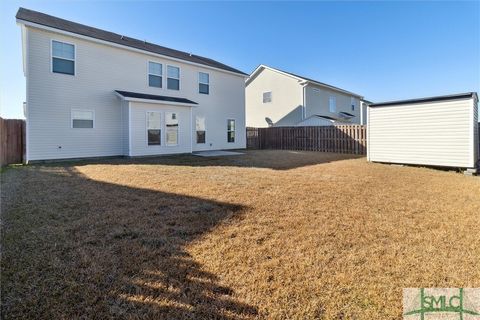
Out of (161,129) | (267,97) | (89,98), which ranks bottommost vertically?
(161,129)

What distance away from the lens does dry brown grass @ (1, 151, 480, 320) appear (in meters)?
2.16

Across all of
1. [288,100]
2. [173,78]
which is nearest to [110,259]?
[173,78]

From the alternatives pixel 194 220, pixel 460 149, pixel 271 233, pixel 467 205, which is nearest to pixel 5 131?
pixel 194 220

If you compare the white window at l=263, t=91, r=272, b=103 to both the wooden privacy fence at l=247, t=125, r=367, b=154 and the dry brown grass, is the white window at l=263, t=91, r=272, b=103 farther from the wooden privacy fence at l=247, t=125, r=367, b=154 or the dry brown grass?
the dry brown grass

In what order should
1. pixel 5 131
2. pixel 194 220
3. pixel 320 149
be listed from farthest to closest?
pixel 320 149 < pixel 5 131 < pixel 194 220

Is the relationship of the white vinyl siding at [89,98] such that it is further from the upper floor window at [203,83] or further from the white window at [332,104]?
the white window at [332,104]

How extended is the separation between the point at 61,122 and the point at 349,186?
1192cm

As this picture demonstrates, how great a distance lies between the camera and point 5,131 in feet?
35.9

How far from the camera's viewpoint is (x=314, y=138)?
1867 cm

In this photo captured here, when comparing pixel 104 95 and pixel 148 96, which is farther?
pixel 148 96

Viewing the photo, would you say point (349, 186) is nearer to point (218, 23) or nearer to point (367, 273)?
point (367, 273)

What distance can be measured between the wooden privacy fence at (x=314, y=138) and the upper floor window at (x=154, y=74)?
8996mm

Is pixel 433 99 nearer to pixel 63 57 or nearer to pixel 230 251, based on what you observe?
pixel 230 251

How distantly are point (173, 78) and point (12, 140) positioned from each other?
8270 mm
